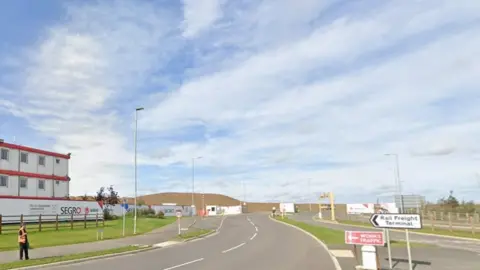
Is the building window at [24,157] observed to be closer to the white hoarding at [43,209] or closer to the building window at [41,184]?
the building window at [41,184]

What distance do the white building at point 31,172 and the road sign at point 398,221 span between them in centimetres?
3947

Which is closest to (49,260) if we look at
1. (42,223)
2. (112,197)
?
(42,223)

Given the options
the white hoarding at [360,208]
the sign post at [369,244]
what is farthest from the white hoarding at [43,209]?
the white hoarding at [360,208]

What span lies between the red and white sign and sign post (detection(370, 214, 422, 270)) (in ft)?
1.42

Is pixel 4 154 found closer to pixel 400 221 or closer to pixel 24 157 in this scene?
pixel 24 157

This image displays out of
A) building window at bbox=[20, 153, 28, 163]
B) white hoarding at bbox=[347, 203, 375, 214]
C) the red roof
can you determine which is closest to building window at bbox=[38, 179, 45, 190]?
building window at bbox=[20, 153, 28, 163]

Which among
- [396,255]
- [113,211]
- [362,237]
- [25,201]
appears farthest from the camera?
[113,211]

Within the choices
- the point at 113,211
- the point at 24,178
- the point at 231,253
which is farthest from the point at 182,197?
the point at 231,253

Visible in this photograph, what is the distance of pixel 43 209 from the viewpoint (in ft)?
150

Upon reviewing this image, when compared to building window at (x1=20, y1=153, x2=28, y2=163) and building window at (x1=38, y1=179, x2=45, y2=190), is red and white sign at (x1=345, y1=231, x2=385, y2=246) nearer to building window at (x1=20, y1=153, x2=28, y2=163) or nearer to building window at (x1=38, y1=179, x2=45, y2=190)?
building window at (x1=20, y1=153, x2=28, y2=163)

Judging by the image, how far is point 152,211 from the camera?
82750mm

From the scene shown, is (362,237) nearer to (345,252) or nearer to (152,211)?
(345,252)

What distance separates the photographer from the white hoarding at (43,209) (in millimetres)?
41562

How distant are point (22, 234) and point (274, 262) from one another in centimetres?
1121
